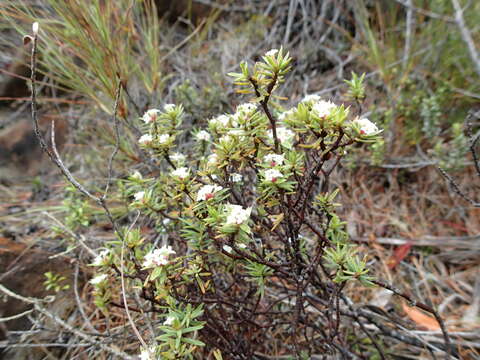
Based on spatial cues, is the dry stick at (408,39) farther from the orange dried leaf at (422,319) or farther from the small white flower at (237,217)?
the small white flower at (237,217)

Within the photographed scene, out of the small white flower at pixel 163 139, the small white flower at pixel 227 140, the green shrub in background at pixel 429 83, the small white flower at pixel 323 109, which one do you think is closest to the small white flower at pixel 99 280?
the small white flower at pixel 163 139

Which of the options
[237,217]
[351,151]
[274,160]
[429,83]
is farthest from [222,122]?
[429,83]

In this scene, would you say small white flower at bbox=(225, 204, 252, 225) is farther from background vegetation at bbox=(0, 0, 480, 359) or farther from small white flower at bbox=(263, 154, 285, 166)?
background vegetation at bbox=(0, 0, 480, 359)

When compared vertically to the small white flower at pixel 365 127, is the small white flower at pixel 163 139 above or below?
below

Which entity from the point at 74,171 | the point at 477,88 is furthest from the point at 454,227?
the point at 74,171

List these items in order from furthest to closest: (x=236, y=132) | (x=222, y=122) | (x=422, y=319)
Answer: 1. (x=422, y=319)
2. (x=222, y=122)
3. (x=236, y=132)

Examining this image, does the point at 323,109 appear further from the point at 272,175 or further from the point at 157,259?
the point at 157,259
